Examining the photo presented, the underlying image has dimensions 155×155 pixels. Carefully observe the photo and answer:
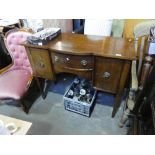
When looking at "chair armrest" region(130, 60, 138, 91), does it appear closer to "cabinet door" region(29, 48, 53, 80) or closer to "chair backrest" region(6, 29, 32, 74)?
"cabinet door" region(29, 48, 53, 80)

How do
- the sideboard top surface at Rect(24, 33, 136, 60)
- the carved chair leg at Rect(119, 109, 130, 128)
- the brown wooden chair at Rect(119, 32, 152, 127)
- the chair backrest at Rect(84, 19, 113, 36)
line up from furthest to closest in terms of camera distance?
the chair backrest at Rect(84, 19, 113, 36)
the carved chair leg at Rect(119, 109, 130, 128)
the sideboard top surface at Rect(24, 33, 136, 60)
the brown wooden chair at Rect(119, 32, 152, 127)

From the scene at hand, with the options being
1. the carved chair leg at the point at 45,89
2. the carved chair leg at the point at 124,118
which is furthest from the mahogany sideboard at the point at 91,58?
the carved chair leg at the point at 45,89

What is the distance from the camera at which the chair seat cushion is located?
151 cm

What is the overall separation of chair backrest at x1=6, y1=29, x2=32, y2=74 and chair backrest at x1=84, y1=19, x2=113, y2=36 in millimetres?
685

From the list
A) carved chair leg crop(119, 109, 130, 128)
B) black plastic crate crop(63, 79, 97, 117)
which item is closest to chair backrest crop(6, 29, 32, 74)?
black plastic crate crop(63, 79, 97, 117)

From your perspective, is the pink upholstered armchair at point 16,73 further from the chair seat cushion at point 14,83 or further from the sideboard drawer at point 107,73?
the sideboard drawer at point 107,73

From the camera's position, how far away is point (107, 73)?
1.26 meters

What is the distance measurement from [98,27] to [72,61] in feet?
2.11

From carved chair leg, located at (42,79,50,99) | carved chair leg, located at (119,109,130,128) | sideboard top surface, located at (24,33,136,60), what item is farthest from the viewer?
carved chair leg, located at (42,79,50,99)

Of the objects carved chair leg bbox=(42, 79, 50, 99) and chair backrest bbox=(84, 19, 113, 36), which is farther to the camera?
carved chair leg bbox=(42, 79, 50, 99)

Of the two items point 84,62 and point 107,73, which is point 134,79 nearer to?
point 107,73
